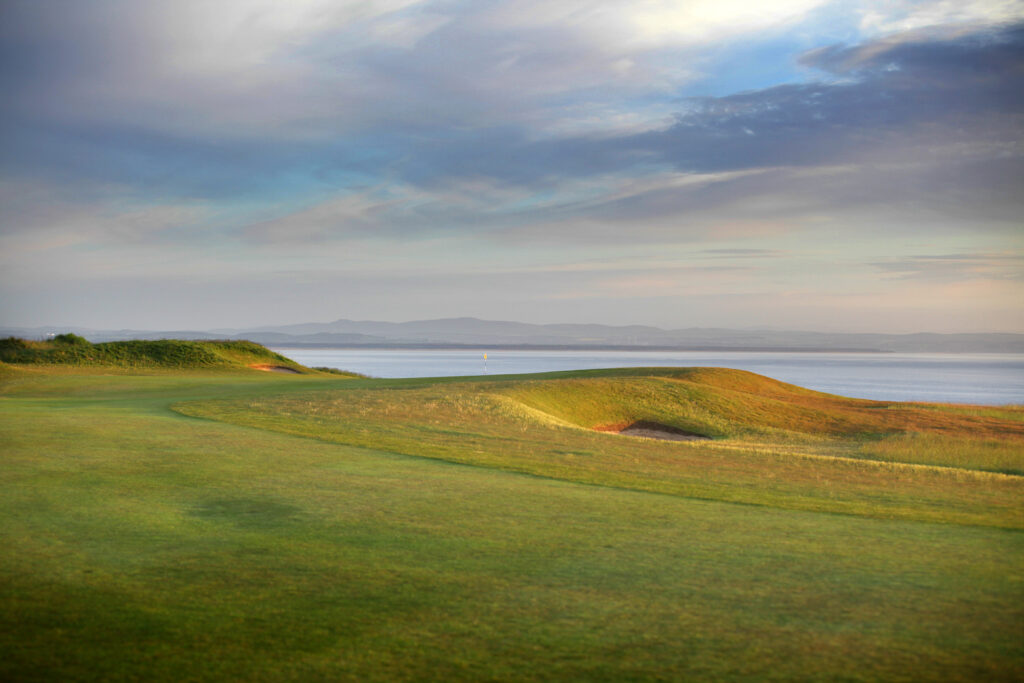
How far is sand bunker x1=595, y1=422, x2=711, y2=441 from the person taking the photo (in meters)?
25.0

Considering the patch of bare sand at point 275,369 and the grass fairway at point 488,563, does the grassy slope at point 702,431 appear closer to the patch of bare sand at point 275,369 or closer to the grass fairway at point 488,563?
the grass fairway at point 488,563

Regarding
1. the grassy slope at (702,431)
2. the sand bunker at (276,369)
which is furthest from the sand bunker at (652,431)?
the sand bunker at (276,369)

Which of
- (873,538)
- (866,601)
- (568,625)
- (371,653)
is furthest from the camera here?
(873,538)

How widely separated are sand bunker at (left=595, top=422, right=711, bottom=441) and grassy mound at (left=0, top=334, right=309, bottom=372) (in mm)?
32040

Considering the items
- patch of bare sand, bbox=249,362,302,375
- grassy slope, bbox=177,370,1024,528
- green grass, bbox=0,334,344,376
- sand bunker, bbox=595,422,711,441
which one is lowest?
sand bunker, bbox=595,422,711,441

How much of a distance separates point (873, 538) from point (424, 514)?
4.40 m

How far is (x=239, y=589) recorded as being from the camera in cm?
574

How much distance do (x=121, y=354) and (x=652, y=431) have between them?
123 ft

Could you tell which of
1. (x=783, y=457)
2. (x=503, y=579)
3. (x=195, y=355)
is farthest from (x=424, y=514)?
(x=195, y=355)

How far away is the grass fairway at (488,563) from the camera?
4582mm

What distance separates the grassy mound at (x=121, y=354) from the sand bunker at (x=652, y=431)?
1261 inches

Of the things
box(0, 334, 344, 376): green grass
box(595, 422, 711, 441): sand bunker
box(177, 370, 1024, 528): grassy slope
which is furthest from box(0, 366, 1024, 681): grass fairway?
box(0, 334, 344, 376): green grass

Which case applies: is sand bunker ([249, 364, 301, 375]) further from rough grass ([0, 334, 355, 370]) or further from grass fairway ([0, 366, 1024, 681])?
grass fairway ([0, 366, 1024, 681])

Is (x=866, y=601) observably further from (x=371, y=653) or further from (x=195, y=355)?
(x=195, y=355)
